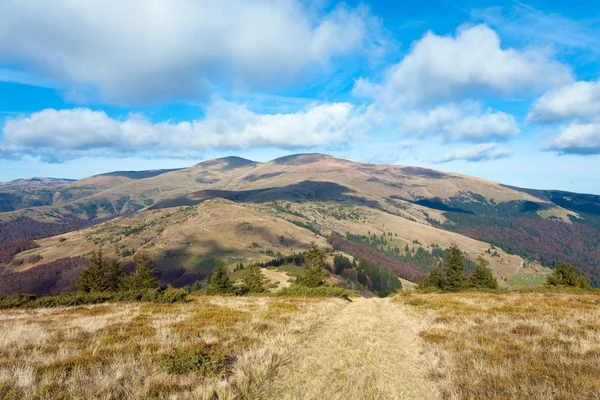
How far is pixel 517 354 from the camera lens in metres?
9.99

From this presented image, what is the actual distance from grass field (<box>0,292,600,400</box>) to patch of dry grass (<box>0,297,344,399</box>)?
43 mm

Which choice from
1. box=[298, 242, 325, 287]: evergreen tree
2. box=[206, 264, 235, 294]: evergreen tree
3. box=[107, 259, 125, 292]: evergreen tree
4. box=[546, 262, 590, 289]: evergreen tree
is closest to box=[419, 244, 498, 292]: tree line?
box=[546, 262, 590, 289]: evergreen tree

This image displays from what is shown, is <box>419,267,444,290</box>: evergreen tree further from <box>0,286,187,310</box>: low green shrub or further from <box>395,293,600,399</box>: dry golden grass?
<box>0,286,187,310</box>: low green shrub

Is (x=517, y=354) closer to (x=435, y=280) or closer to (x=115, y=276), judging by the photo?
(x=435, y=280)

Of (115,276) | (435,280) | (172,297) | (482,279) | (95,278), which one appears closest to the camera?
(172,297)

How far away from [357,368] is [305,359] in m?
1.94

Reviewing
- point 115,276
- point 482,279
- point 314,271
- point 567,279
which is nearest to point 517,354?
point 314,271

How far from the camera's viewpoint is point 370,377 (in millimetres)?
8656

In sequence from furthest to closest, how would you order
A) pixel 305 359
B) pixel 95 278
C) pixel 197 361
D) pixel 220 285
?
pixel 220 285, pixel 95 278, pixel 305 359, pixel 197 361

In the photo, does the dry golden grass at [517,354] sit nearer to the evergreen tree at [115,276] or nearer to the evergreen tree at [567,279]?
the evergreen tree at [567,279]

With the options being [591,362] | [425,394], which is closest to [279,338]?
[425,394]

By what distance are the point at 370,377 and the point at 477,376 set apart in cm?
311

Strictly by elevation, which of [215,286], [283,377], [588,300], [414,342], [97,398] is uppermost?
[97,398]

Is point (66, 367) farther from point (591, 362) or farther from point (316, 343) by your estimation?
point (591, 362)
